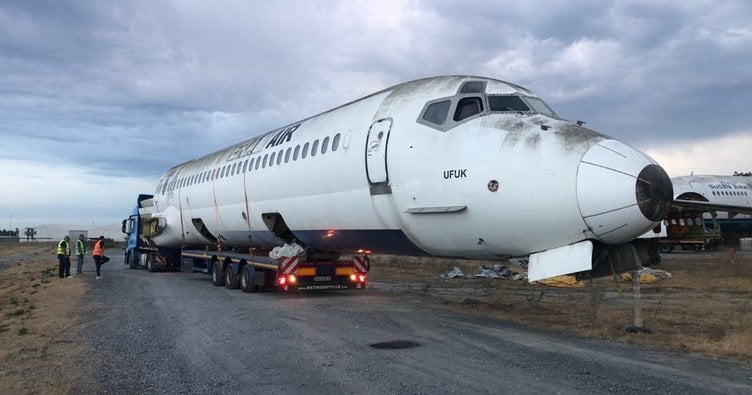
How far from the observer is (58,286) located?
70.2 ft

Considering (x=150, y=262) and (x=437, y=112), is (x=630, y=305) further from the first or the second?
(x=150, y=262)

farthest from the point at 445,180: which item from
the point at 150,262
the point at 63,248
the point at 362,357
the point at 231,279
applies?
the point at 150,262

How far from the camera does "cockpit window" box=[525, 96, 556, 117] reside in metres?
9.97

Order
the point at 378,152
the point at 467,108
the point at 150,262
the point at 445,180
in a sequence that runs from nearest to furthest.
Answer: the point at 445,180, the point at 467,108, the point at 378,152, the point at 150,262

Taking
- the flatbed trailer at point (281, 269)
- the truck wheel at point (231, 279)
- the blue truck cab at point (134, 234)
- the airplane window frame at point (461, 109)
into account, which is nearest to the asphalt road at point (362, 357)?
the flatbed trailer at point (281, 269)

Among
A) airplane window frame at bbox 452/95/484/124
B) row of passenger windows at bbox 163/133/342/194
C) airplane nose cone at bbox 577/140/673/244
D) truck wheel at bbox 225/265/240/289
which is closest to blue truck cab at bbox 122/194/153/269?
row of passenger windows at bbox 163/133/342/194

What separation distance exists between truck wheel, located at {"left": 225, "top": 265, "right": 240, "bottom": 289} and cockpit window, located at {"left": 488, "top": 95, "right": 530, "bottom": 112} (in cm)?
1105

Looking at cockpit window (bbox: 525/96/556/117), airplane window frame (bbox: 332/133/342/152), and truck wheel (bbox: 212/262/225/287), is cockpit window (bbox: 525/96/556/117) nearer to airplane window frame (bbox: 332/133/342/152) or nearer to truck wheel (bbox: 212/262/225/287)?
airplane window frame (bbox: 332/133/342/152)

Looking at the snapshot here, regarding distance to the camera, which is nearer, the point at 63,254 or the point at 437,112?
the point at 437,112

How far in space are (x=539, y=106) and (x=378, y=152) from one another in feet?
10.1

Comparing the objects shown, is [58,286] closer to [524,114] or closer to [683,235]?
[524,114]

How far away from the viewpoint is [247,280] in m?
17.2

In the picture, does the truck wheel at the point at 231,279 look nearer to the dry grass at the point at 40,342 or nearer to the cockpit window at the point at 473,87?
the dry grass at the point at 40,342

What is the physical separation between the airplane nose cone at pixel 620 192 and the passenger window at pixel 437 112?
283cm
